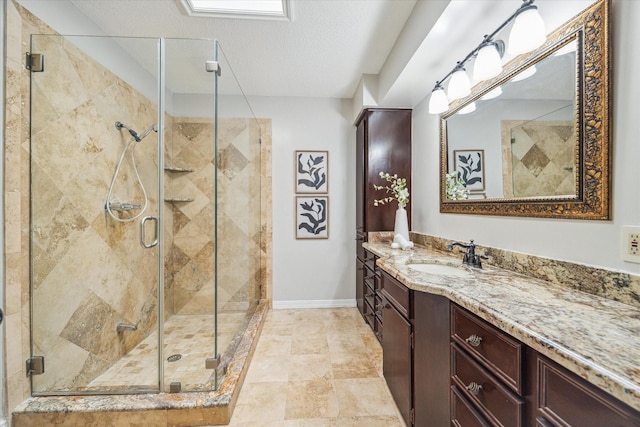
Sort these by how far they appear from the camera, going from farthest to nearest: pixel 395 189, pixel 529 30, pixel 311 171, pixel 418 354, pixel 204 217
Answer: pixel 311 171
pixel 395 189
pixel 204 217
pixel 418 354
pixel 529 30

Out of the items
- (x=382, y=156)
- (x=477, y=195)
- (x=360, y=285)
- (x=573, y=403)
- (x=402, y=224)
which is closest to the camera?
(x=573, y=403)

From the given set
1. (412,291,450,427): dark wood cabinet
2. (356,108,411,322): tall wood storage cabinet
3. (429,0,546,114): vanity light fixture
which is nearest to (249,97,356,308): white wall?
(356,108,411,322): tall wood storage cabinet

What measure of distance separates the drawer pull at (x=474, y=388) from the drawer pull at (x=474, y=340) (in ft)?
0.42

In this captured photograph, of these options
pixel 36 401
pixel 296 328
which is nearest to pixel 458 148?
pixel 296 328

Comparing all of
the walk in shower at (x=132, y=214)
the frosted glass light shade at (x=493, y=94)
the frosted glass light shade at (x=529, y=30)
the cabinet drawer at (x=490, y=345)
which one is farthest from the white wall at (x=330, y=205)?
the cabinet drawer at (x=490, y=345)

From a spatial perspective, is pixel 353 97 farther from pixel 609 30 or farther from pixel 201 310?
pixel 201 310

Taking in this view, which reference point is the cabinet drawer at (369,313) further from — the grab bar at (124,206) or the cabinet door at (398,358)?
the grab bar at (124,206)

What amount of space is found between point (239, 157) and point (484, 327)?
2.21m

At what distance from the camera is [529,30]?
1097 millimetres

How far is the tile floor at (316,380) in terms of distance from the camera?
1.48 meters

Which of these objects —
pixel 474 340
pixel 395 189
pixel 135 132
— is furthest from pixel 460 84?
pixel 135 132

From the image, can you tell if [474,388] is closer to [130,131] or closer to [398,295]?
[398,295]

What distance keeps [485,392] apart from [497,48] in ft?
5.30

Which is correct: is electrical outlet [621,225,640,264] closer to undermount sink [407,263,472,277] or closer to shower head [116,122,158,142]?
undermount sink [407,263,472,277]
